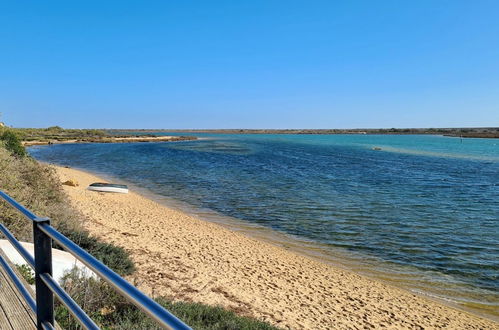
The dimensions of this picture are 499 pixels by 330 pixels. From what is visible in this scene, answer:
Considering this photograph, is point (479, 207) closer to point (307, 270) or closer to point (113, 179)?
point (307, 270)

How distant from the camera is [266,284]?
8141 millimetres

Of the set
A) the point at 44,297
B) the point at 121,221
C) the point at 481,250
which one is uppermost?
the point at 44,297

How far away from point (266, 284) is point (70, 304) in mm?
7084

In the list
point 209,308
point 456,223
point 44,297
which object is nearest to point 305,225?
A: point 456,223

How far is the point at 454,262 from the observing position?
34.7 ft

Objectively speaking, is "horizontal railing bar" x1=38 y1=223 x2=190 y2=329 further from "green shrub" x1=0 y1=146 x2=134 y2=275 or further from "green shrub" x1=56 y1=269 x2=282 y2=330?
"green shrub" x1=0 y1=146 x2=134 y2=275

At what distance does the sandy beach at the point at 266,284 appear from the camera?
269 inches

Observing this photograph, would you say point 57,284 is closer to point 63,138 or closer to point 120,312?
point 120,312

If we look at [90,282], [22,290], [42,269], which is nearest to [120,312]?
[90,282]

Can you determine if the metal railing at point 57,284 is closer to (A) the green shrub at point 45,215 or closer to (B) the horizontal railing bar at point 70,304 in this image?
(B) the horizontal railing bar at point 70,304

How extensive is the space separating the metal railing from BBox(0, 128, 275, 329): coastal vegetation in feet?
6.92

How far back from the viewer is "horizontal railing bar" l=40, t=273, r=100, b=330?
57.1 inches

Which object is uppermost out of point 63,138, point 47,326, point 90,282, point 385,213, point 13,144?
point 63,138

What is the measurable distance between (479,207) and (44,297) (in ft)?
74.1
